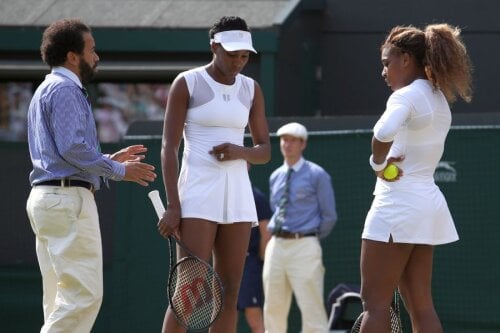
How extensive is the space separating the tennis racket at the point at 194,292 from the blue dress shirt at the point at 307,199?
13.2 feet

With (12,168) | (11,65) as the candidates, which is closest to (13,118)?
(11,65)

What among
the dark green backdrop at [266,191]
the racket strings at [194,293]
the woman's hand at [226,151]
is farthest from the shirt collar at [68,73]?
the dark green backdrop at [266,191]

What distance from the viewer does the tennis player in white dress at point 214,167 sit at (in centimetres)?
629

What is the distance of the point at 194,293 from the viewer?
6309 mm

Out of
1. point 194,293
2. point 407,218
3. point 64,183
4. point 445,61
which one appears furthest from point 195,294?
point 445,61

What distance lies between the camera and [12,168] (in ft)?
35.3

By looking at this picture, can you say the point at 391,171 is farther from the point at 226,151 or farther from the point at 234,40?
the point at 234,40

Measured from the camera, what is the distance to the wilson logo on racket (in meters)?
6.27

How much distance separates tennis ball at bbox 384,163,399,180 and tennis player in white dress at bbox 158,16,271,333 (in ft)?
2.77

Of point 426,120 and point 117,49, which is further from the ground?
point 117,49

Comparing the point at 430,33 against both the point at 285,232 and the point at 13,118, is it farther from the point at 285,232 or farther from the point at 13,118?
the point at 13,118

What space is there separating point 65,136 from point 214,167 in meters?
0.84

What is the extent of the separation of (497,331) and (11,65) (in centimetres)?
658

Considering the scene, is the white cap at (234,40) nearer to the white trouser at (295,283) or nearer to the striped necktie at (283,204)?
the striped necktie at (283,204)
